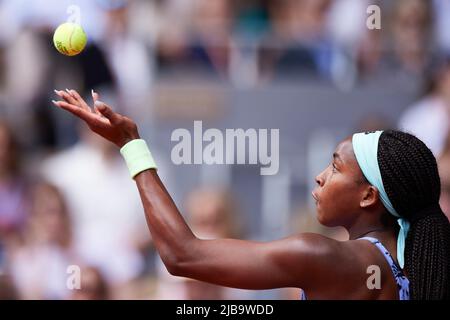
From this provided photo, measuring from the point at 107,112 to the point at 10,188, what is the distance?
13.2ft

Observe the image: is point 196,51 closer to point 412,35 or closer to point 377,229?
point 412,35

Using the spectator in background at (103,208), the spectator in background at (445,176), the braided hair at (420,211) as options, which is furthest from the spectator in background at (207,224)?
the braided hair at (420,211)

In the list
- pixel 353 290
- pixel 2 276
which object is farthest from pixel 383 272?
pixel 2 276

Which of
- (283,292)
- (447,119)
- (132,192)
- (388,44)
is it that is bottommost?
(283,292)

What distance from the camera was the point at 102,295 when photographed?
5758mm

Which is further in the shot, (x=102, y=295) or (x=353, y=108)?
(x=353, y=108)

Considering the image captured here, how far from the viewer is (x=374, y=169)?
3344 millimetres

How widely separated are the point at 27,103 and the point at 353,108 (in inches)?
98.9

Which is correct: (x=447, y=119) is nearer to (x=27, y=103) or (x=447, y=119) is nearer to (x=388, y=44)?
(x=388, y=44)

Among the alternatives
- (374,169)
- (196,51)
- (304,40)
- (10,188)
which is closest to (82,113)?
(374,169)

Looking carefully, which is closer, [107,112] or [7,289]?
[107,112]

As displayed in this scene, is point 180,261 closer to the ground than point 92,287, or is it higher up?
higher up

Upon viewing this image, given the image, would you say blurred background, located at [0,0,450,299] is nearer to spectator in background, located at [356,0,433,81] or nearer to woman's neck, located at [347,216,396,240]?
spectator in background, located at [356,0,433,81]

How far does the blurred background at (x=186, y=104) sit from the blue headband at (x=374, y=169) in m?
3.04
